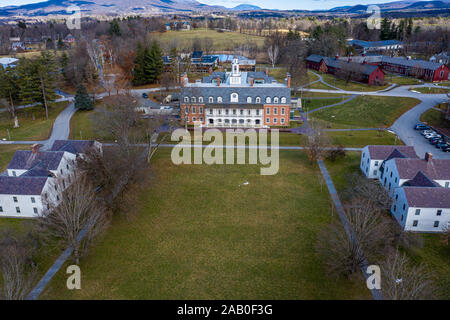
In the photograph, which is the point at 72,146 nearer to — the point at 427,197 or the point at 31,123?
the point at 31,123

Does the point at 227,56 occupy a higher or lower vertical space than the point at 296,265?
higher

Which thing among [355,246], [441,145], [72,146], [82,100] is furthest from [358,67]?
[355,246]

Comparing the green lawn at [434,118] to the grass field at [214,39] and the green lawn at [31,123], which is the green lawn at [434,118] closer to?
the green lawn at [31,123]

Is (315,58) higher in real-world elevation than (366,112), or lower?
higher

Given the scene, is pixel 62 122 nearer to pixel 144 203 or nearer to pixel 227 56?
pixel 144 203

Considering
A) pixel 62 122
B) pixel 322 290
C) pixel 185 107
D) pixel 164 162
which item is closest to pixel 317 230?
pixel 322 290

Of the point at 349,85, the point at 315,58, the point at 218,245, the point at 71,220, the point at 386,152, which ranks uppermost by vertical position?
the point at 315,58

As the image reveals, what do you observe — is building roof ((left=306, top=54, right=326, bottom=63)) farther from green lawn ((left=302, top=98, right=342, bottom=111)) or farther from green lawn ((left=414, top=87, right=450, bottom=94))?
green lawn ((left=302, top=98, right=342, bottom=111))
